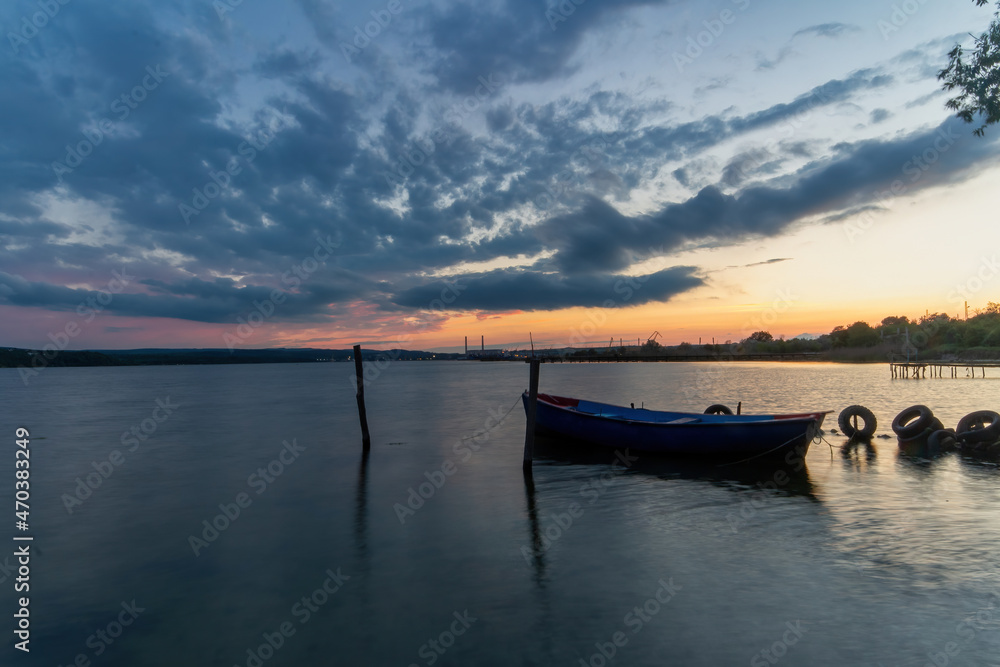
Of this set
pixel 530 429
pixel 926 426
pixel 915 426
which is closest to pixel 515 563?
pixel 530 429

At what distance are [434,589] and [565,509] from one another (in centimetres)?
620

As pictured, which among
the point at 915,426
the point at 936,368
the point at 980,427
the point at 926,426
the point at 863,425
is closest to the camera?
the point at 980,427

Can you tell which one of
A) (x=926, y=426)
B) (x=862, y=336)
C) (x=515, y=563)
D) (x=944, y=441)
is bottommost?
(x=515, y=563)

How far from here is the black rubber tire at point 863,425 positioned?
2602 cm

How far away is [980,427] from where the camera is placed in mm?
22719

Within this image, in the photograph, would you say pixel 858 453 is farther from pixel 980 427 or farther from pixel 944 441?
pixel 980 427

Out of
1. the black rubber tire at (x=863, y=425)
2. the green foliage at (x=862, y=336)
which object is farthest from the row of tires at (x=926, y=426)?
the green foliage at (x=862, y=336)

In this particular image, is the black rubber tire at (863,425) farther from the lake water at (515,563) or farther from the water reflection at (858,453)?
the lake water at (515,563)

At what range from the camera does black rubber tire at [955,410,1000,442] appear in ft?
71.3

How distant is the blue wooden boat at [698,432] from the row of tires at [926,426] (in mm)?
6356

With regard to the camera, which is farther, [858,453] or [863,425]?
[863,425]

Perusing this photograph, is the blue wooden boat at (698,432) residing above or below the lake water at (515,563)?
above

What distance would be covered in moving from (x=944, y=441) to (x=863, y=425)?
352 centimetres

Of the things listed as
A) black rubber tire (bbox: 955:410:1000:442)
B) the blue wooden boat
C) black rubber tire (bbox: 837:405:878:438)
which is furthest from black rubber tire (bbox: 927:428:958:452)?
the blue wooden boat
